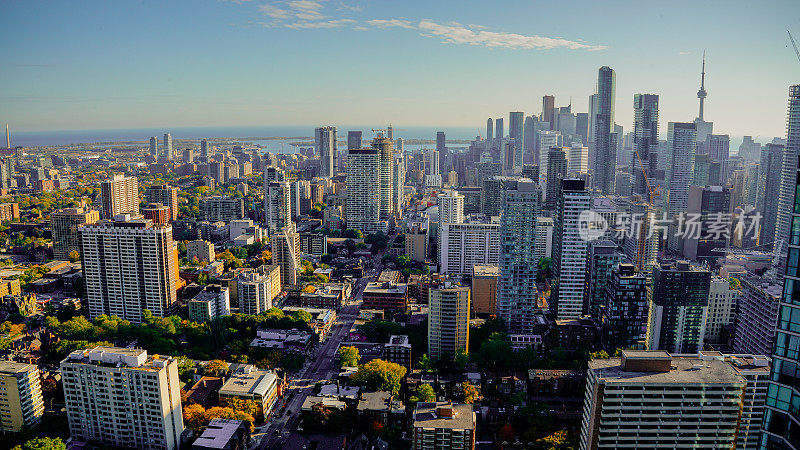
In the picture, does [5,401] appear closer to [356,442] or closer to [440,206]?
[356,442]

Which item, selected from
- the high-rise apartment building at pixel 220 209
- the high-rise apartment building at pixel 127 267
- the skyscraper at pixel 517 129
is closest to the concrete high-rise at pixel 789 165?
the high-rise apartment building at pixel 127 267

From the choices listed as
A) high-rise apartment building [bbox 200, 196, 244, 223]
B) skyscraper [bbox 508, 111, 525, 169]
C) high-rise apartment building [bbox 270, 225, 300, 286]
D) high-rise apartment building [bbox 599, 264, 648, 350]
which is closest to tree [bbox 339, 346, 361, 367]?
high-rise apartment building [bbox 599, 264, 648, 350]

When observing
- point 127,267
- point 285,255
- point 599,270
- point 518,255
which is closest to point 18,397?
point 127,267

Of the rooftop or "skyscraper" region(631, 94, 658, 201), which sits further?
"skyscraper" region(631, 94, 658, 201)

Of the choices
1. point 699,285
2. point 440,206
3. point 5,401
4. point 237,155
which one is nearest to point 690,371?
point 699,285

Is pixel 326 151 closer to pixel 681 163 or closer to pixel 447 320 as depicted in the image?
pixel 681 163

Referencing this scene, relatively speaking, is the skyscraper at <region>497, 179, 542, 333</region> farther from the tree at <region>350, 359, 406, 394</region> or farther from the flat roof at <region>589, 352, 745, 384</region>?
the flat roof at <region>589, 352, 745, 384</region>

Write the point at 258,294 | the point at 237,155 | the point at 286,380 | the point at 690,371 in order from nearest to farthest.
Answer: the point at 690,371 < the point at 286,380 < the point at 258,294 < the point at 237,155
